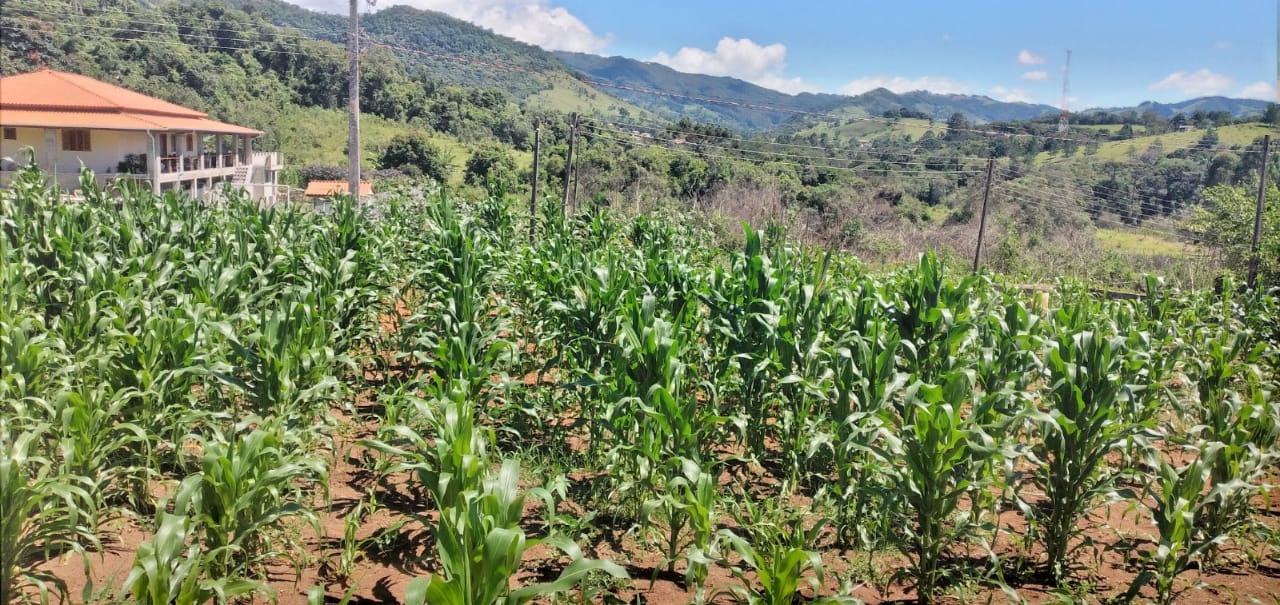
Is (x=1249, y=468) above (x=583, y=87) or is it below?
below

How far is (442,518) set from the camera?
98.5 inches

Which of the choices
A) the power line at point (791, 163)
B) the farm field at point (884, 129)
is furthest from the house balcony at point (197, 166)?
the farm field at point (884, 129)

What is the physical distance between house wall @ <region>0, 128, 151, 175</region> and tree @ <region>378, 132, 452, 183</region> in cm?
1828

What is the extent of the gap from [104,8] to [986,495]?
3255 centimetres

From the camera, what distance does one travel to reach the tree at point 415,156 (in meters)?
34.8

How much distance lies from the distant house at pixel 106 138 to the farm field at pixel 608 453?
951 millimetres

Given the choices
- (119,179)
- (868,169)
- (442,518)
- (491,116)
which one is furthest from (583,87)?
(442,518)

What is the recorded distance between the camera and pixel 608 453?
14.1ft

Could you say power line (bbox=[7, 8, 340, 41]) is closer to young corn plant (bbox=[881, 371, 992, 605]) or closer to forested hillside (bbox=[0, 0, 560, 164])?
forested hillside (bbox=[0, 0, 560, 164])

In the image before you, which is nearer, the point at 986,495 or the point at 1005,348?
the point at 986,495

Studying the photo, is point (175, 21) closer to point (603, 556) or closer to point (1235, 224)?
point (1235, 224)

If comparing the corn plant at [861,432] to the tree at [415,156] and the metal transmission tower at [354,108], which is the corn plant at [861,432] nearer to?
the metal transmission tower at [354,108]

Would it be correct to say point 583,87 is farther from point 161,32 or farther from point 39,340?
point 39,340

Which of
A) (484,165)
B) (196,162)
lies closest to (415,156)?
(484,165)
